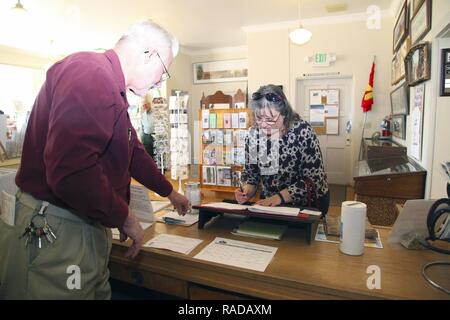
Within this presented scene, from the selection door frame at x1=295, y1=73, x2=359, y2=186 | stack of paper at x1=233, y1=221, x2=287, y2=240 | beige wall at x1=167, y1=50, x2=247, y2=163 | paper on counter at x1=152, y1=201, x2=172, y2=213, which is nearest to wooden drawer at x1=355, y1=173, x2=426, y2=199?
stack of paper at x1=233, y1=221, x2=287, y2=240

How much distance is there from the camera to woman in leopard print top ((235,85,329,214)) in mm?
1661

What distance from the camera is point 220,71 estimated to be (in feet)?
24.3

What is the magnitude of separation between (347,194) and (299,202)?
3548 mm

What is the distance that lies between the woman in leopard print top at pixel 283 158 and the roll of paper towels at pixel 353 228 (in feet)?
1.77

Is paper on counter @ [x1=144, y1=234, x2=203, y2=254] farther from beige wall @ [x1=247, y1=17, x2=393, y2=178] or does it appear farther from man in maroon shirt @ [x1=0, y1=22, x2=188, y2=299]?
beige wall @ [x1=247, y1=17, x2=393, y2=178]

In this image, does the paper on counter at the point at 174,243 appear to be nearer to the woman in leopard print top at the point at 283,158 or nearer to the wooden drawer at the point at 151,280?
the wooden drawer at the point at 151,280

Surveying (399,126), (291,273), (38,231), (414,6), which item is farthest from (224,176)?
(38,231)

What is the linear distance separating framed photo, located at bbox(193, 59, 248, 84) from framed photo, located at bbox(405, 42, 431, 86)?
4358mm

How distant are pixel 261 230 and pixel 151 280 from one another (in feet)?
1.58

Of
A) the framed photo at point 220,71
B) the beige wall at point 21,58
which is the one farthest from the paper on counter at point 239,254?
the framed photo at point 220,71
